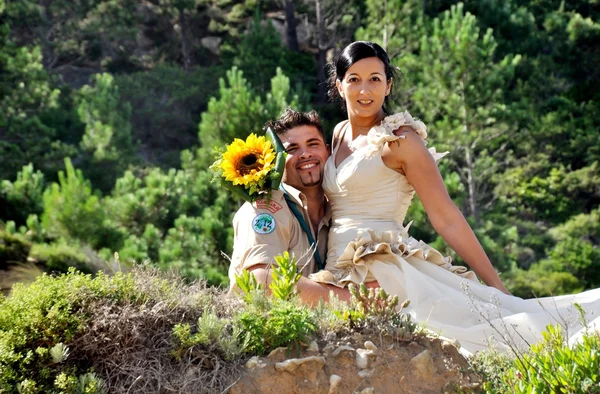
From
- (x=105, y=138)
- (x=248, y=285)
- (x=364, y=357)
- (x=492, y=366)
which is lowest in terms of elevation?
(x=105, y=138)

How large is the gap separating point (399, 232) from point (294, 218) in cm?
58

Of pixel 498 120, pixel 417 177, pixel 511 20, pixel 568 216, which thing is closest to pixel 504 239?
pixel 498 120

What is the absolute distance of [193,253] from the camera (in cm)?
1448

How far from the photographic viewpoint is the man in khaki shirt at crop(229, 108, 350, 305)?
4.85 metres

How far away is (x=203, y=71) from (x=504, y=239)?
11541mm

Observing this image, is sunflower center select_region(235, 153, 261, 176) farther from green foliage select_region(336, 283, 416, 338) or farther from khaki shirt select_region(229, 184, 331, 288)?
green foliage select_region(336, 283, 416, 338)

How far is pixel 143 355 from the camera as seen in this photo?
12.5 ft

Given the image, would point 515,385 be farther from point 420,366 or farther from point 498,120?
point 498,120

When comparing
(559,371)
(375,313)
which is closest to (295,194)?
(375,313)

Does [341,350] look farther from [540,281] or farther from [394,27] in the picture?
[394,27]

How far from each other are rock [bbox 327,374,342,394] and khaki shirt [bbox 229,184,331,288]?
1.05m

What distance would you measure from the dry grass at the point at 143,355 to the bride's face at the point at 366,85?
5.94ft

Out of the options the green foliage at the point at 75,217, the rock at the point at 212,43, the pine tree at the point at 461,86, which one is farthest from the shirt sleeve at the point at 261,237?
the rock at the point at 212,43

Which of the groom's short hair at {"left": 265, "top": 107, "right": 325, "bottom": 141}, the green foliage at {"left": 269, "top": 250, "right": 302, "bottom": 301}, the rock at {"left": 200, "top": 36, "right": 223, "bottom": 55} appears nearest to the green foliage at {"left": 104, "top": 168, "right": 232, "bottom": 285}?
the groom's short hair at {"left": 265, "top": 107, "right": 325, "bottom": 141}
